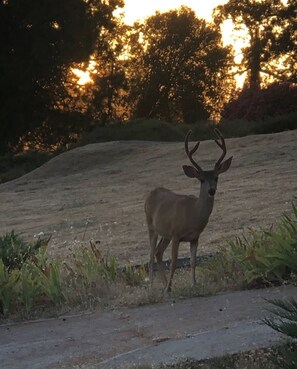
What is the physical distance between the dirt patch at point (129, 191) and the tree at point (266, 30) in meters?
14.1

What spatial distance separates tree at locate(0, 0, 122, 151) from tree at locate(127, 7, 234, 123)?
10311 mm

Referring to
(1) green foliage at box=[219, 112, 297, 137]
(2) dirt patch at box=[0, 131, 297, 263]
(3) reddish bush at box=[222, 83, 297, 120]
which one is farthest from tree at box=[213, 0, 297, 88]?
(2) dirt patch at box=[0, 131, 297, 263]

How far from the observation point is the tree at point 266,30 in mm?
44719

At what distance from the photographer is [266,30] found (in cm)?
4619

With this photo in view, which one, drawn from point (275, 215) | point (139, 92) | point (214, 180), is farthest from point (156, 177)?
point (139, 92)

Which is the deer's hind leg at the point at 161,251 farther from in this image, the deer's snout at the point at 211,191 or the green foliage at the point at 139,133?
the green foliage at the point at 139,133

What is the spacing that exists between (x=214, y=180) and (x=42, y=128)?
3586 cm

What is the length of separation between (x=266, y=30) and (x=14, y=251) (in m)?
37.3

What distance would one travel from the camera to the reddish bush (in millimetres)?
38469

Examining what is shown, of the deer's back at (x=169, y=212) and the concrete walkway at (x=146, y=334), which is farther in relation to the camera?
the deer's back at (x=169, y=212)

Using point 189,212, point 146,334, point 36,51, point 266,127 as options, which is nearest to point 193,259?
point 189,212

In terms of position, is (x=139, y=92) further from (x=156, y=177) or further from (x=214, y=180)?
(x=214, y=180)

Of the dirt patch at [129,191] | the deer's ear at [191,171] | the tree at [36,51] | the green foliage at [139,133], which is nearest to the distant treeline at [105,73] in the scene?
the tree at [36,51]

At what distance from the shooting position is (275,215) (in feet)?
48.0
